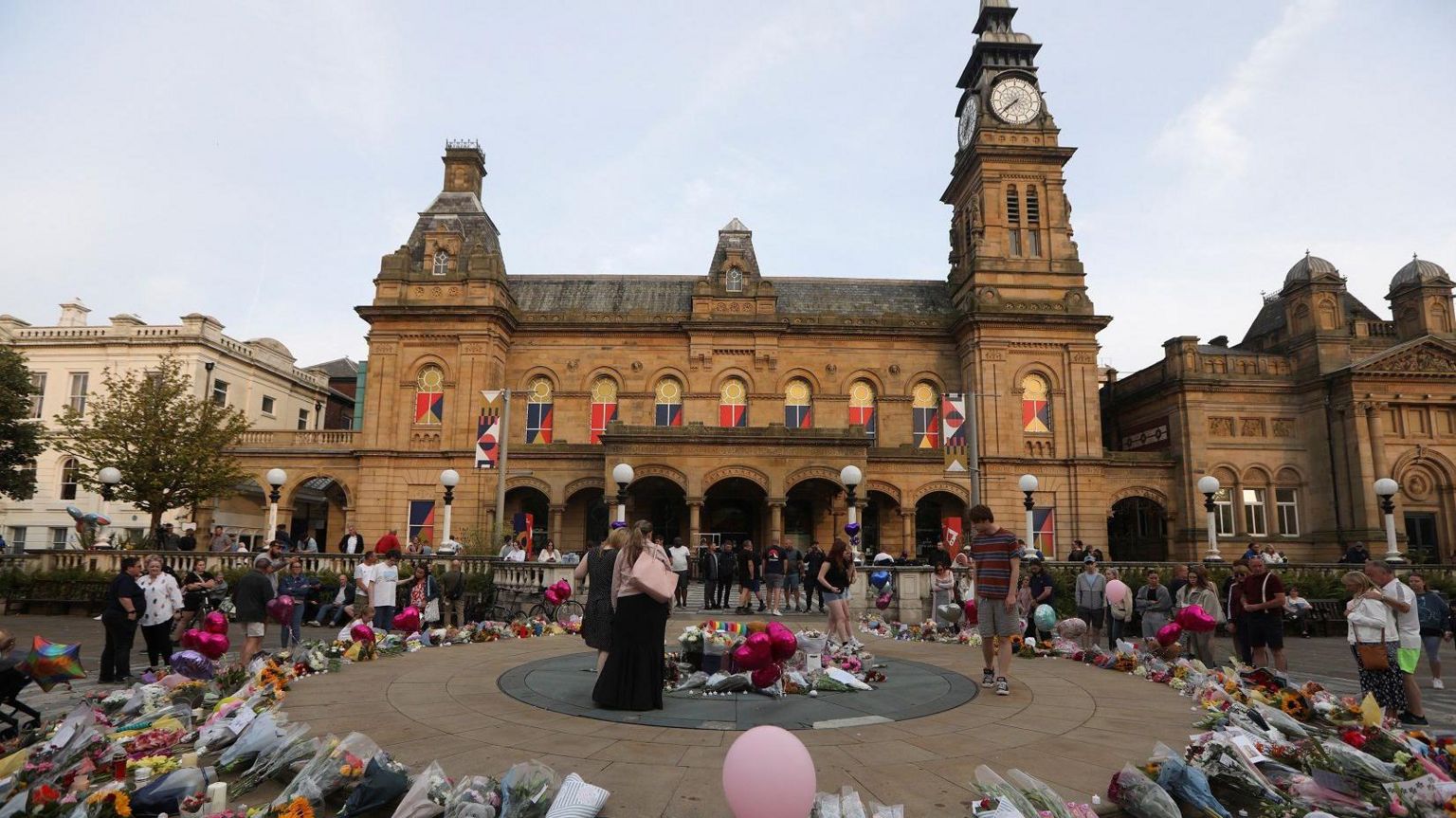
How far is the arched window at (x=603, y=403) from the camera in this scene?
33281 millimetres

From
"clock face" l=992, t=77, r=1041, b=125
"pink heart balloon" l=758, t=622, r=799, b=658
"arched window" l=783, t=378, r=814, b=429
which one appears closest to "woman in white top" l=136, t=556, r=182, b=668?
"pink heart balloon" l=758, t=622, r=799, b=658

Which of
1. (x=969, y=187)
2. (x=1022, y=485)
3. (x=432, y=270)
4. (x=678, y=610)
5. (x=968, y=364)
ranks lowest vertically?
(x=678, y=610)

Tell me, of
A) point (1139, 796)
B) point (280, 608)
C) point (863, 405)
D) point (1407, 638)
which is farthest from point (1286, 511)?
point (280, 608)

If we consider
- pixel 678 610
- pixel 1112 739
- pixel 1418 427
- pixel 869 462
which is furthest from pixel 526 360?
pixel 1418 427

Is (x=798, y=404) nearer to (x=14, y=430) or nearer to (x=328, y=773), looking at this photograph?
(x=328, y=773)

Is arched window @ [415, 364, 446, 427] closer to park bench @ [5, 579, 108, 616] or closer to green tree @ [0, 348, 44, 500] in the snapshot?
green tree @ [0, 348, 44, 500]

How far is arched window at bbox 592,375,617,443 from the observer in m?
33.3

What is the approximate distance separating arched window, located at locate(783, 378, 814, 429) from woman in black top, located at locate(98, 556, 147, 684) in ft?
82.5

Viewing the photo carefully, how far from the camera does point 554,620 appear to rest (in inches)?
581

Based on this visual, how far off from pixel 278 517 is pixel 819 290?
27.0 metres

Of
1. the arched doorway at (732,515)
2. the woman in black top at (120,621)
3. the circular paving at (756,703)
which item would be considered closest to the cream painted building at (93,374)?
the arched doorway at (732,515)

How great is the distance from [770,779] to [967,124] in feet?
125

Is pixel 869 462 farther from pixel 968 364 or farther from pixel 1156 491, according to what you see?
pixel 1156 491

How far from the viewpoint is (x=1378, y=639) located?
838 centimetres
